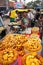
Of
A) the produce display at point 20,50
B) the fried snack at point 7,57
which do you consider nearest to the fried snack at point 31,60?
the produce display at point 20,50

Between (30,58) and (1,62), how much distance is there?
0.31 m

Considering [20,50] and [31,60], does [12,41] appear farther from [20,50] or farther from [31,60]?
[31,60]

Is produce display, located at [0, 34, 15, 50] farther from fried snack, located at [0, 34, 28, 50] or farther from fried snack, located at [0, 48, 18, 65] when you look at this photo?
fried snack, located at [0, 48, 18, 65]

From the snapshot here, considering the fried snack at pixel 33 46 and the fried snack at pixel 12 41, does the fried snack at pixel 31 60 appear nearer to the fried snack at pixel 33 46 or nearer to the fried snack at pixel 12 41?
the fried snack at pixel 33 46

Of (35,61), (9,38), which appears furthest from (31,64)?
(9,38)

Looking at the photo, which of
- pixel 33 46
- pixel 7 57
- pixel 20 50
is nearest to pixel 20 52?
pixel 20 50

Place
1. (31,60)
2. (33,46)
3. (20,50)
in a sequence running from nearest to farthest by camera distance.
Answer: (31,60), (33,46), (20,50)

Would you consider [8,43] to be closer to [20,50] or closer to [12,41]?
[12,41]

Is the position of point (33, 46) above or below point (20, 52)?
above

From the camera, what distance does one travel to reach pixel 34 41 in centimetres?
246

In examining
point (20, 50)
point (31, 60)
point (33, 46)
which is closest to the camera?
point (31, 60)

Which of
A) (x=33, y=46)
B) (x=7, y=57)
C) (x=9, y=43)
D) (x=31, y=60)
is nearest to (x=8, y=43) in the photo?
(x=9, y=43)

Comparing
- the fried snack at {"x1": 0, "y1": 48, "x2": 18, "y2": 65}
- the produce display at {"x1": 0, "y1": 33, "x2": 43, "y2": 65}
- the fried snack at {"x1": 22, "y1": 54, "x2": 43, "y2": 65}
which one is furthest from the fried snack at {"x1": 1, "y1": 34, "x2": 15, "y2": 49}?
the fried snack at {"x1": 22, "y1": 54, "x2": 43, "y2": 65}

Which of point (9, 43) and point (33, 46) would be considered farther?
point (9, 43)
